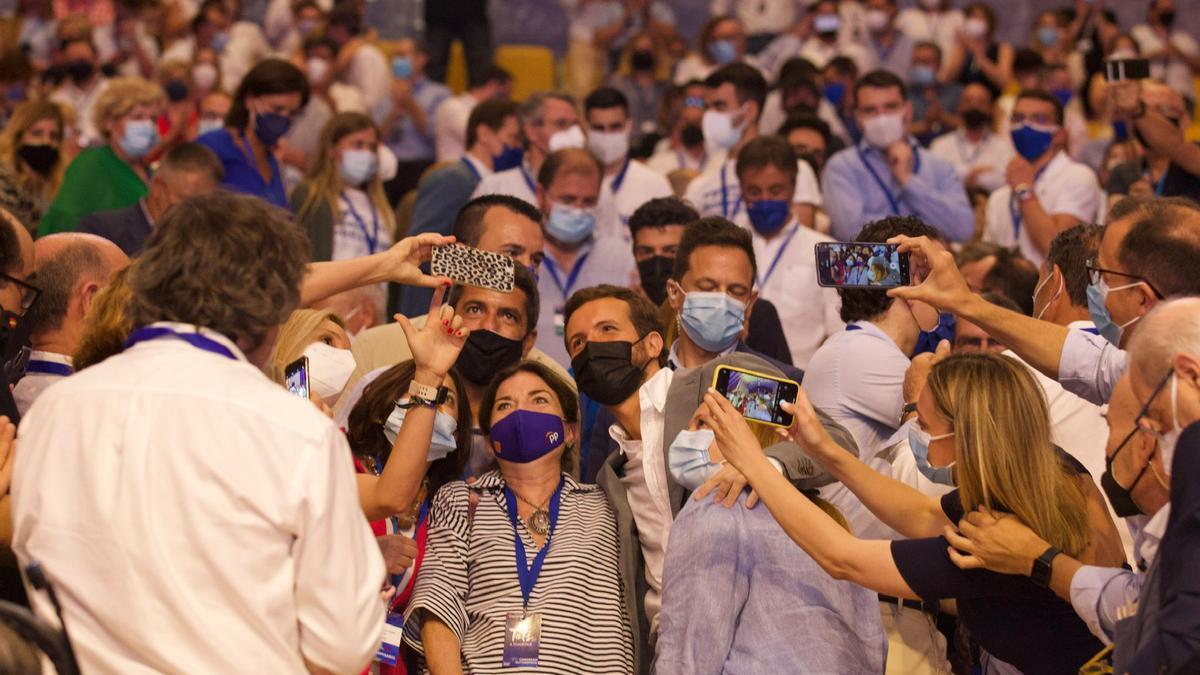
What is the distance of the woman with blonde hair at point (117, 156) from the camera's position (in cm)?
763

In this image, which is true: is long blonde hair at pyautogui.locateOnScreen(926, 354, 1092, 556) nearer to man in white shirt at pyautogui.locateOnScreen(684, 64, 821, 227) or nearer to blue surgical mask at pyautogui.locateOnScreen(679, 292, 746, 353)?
blue surgical mask at pyautogui.locateOnScreen(679, 292, 746, 353)

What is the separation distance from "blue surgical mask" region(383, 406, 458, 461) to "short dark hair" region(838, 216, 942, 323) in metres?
1.34

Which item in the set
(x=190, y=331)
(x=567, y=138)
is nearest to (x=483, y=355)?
(x=190, y=331)

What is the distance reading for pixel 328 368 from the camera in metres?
4.29

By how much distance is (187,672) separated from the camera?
2.65m

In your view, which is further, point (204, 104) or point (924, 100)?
point (924, 100)

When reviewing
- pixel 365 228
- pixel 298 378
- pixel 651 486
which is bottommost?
pixel 651 486

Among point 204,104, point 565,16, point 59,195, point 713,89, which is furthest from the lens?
point 565,16

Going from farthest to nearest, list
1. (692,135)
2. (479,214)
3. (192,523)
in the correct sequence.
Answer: (692,135)
(479,214)
(192,523)

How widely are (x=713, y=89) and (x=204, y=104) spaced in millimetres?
3725

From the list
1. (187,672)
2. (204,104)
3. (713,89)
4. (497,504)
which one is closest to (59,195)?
(204,104)

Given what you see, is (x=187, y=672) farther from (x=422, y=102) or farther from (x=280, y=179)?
(x=422, y=102)

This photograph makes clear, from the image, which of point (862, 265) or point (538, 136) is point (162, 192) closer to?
point (538, 136)

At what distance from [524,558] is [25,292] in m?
1.54
